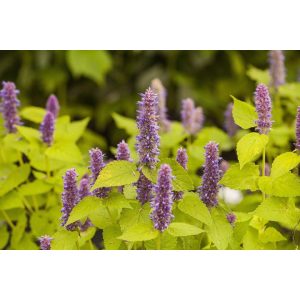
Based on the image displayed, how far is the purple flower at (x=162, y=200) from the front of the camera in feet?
5.51

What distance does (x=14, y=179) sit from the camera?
99.4 inches

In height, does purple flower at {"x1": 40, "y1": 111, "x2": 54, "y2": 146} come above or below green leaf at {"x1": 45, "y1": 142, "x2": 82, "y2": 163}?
above

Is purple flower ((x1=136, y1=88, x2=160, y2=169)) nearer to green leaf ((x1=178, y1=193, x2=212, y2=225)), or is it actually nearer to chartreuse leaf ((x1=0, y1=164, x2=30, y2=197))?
green leaf ((x1=178, y1=193, x2=212, y2=225))

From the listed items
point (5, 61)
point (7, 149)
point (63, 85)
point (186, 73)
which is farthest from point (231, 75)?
point (7, 149)

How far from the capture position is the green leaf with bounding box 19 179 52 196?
2529 millimetres

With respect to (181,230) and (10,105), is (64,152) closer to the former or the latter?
(10,105)

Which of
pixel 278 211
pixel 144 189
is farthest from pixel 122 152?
pixel 278 211

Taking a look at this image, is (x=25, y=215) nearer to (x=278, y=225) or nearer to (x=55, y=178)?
(x=55, y=178)

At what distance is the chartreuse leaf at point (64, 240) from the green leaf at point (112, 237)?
Answer: 0.26 ft

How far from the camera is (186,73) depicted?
21.6 feet

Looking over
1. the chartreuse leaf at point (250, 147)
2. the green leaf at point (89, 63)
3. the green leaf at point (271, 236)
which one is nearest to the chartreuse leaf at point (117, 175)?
the chartreuse leaf at point (250, 147)

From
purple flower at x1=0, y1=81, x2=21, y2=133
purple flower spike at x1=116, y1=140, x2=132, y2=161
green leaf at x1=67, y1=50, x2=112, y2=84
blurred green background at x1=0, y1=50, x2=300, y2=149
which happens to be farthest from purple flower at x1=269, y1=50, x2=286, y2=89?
blurred green background at x1=0, y1=50, x2=300, y2=149

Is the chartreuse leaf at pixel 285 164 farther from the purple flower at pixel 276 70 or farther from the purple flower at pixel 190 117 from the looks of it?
the purple flower at pixel 276 70

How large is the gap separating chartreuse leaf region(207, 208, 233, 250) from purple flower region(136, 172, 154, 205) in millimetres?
173
